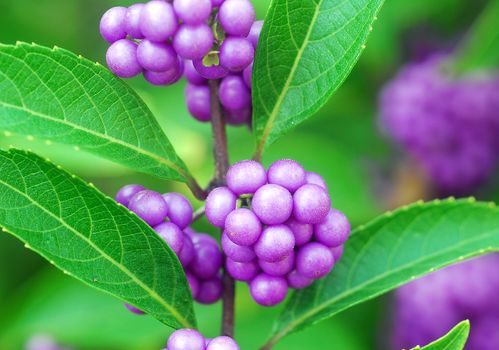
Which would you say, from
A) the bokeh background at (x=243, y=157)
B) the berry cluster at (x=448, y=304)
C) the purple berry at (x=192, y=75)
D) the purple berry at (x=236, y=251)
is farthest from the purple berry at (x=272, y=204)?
the berry cluster at (x=448, y=304)

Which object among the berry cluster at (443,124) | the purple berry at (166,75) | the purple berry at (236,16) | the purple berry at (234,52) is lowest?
the berry cluster at (443,124)

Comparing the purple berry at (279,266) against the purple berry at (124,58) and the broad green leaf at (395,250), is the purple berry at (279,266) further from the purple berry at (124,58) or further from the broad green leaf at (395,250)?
the purple berry at (124,58)

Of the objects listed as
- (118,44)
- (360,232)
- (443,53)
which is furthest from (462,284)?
(118,44)

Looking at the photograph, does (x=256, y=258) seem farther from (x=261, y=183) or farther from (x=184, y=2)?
(x=184, y=2)

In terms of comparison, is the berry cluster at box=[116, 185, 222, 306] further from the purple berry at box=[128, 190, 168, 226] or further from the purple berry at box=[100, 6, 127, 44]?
the purple berry at box=[100, 6, 127, 44]

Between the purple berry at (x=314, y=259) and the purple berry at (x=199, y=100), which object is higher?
the purple berry at (x=199, y=100)

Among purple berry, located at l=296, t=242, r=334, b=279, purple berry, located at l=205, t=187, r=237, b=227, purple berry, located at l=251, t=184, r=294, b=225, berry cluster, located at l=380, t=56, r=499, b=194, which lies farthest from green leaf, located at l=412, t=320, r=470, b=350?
berry cluster, located at l=380, t=56, r=499, b=194
